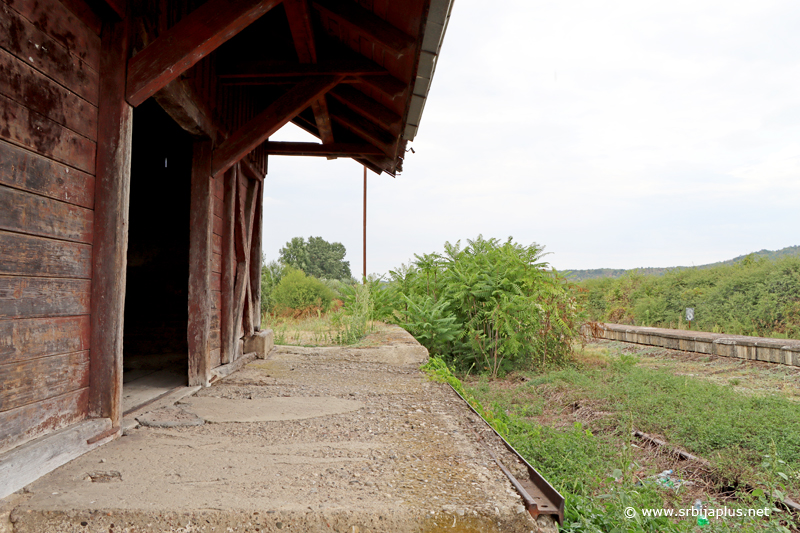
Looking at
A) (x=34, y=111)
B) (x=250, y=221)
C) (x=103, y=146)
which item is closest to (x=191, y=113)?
(x=103, y=146)

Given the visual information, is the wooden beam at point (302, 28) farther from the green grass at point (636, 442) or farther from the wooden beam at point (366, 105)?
the green grass at point (636, 442)

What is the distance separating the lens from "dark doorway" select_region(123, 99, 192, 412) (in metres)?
6.70

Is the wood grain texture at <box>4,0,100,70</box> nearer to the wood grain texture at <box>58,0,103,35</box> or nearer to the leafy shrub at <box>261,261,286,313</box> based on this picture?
the wood grain texture at <box>58,0,103,35</box>

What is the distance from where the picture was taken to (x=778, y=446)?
416 centimetres

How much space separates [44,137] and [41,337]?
0.96 m

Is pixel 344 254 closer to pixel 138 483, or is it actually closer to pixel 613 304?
pixel 613 304

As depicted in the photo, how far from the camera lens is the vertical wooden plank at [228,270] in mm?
5227

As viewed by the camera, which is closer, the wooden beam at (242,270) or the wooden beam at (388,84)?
the wooden beam at (388,84)

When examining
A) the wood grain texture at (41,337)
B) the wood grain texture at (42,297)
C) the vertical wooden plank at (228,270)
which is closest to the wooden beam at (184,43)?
the wood grain texture at (42,297)

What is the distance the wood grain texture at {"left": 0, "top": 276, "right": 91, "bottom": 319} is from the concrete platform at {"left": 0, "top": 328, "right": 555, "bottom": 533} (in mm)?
761

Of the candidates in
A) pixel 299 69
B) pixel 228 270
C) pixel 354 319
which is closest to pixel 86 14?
pixel 299 69

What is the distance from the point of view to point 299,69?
4457 millimetres

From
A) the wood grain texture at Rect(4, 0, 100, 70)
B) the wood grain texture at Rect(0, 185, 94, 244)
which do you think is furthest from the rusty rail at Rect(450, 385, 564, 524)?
the wood grain texture at Rect(4, 0, 100, 70)

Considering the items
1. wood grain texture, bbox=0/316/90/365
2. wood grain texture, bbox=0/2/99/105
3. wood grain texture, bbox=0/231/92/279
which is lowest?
Result: wood grain texture, bbox=0/316/90/365
